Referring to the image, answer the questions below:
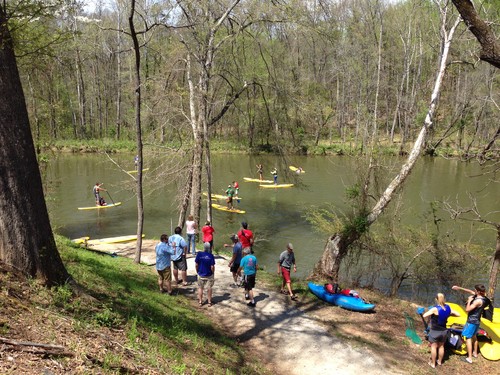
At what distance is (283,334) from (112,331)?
3862mm

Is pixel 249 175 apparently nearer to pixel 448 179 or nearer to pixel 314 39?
pixel 448 179

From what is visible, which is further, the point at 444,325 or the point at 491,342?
the point at 491,342

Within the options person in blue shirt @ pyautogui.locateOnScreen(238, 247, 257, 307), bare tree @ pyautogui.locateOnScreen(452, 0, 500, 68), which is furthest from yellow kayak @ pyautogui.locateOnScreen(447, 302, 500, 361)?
bare tree @ pyautogui.locateOnScreen(452, 0, 500, 68)

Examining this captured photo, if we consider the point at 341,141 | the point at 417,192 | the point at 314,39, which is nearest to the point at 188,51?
the point at 314,39

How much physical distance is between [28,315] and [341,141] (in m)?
47.5

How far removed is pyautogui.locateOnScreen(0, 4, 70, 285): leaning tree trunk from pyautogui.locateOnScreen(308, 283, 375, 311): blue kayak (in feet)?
21.5

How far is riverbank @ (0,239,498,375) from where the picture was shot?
450 centimetres

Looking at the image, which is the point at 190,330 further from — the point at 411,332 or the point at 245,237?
the point at 411,332

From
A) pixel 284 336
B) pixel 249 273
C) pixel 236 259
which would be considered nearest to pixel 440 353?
pixel 284 336

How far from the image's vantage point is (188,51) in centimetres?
1430

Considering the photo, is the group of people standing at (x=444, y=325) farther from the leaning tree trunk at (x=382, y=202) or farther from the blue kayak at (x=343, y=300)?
the leaning tree trunk at (x=382, y=202)

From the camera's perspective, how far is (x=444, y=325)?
24.2 ft

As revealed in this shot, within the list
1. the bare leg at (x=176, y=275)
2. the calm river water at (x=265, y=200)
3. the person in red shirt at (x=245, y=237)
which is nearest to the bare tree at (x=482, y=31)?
the calm river water at (x=265, y=200)

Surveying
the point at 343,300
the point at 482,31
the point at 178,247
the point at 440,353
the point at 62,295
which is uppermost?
the point at 482,31
